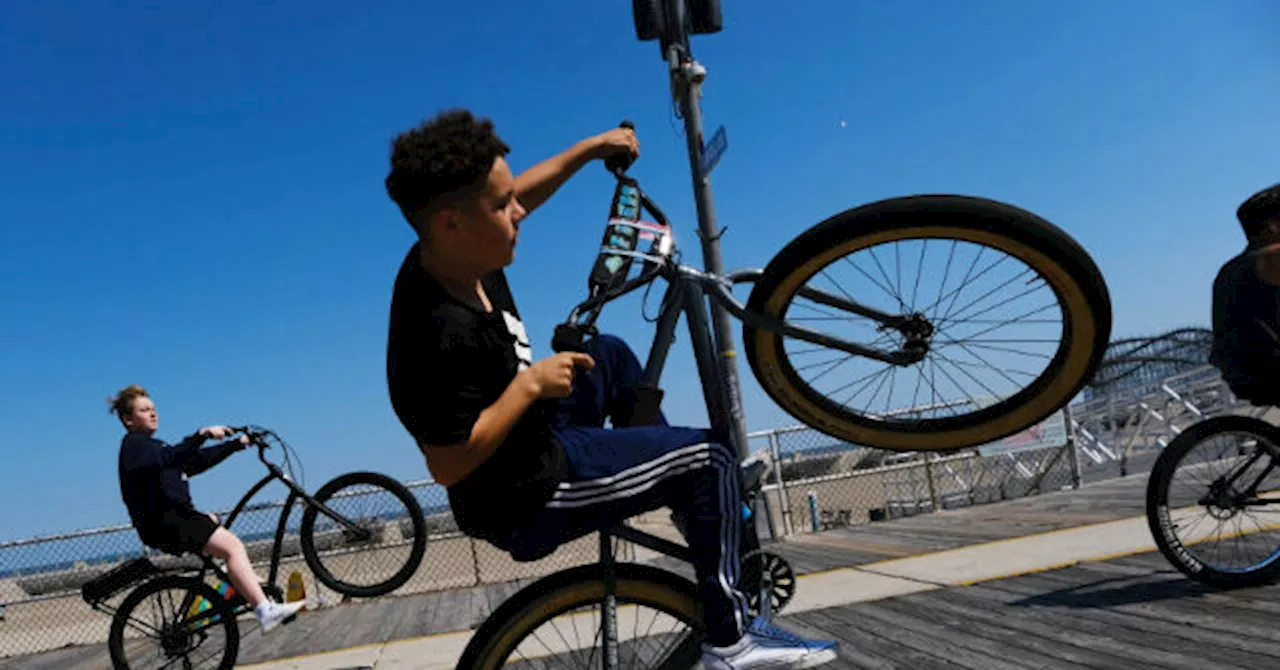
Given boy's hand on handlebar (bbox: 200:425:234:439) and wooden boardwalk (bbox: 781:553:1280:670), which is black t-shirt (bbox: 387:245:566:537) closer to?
wooden boardwalk (bbox: 781:553:1280:670)

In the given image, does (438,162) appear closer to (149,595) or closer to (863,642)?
(863,642)

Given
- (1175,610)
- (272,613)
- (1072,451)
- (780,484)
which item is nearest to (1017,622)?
(1175,610)

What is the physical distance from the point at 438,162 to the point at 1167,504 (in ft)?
13.3

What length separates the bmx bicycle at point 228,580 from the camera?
18.5 ft

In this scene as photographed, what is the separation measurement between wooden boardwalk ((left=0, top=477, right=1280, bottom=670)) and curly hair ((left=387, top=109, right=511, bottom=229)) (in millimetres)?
2728

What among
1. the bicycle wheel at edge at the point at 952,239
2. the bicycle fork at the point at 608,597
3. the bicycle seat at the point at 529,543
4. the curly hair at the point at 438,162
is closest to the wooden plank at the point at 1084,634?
the bicycle wheel at edge at the point at 952,239

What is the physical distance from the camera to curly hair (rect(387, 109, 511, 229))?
75.6 inches

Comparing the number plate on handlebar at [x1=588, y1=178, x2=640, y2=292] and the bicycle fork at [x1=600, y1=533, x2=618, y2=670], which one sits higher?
the number plate on handlebar at [x1=588, y1=178, x2=640, y2=292]

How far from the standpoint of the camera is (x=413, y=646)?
6.02 metres

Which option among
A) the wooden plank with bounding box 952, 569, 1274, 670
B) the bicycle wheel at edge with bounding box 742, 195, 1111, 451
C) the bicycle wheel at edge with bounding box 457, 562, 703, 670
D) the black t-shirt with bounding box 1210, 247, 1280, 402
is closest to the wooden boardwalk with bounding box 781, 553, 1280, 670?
the wooden plank with bounding box 952, 569, 1274, 670

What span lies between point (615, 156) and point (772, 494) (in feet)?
25.6

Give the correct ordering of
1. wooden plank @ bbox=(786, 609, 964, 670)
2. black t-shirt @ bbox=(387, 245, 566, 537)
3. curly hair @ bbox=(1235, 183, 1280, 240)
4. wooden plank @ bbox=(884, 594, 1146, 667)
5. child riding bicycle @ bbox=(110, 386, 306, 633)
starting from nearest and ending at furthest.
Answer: black t-shirt @ bbox=(387, 245, 566, 537)
wooden plank @ bbox=(884, 594, 1146, 667)
wooden plank @ bbox=(786, 609, 964, 670)
curly hair @ bbox=(1235, 183, 1280, 240)
child riding bicycle @ bbox=(110, 386, 306, 633)

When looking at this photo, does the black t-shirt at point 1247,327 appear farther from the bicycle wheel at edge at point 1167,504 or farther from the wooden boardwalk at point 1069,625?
the wooden boardwalk at point 1069,625

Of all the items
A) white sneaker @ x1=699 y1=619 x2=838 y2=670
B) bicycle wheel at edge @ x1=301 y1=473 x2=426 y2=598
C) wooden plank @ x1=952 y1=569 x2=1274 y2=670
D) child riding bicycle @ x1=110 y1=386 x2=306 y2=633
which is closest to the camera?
white sneaker @ x1=699 y1=619 x2=838 y2=670
